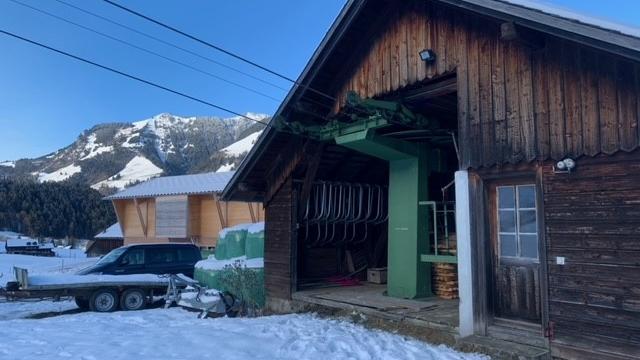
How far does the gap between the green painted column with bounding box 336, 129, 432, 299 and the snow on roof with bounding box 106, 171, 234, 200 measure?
1844 centimetres

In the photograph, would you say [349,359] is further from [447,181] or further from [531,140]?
[447,181]

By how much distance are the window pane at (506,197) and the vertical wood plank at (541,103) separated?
0.77m

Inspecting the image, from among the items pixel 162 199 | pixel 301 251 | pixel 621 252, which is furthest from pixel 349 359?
pixel 162 199

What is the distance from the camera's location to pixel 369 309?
28.6ft

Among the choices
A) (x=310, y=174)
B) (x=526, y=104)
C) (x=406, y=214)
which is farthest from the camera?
(x=310, y=174)

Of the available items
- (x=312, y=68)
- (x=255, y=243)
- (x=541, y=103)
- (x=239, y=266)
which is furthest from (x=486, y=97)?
(x=255, y=243)

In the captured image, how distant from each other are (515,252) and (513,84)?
2.26 metres

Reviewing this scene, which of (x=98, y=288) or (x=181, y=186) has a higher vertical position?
(x=181, y=186)

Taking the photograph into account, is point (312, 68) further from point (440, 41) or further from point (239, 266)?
point (239, 266)

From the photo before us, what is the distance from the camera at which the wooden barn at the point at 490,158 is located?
554 cm

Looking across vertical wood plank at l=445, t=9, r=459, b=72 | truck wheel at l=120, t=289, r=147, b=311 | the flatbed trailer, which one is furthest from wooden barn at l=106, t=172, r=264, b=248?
vertical wood plank at l=445, t=9, r=459, b=72

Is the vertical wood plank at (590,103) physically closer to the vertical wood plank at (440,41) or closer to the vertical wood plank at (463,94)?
the vertical wood plank at (463,94)

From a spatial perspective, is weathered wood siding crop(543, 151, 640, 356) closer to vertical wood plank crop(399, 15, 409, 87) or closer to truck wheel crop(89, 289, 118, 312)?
vertical wood plank crop(399, 15, 409, 87)

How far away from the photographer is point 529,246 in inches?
258
